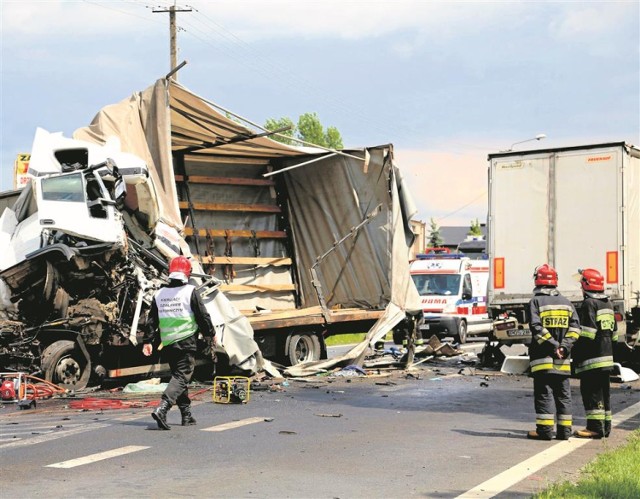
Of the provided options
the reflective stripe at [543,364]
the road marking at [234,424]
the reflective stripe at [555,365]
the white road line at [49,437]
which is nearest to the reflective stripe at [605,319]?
the reflective stripe at [555,365]

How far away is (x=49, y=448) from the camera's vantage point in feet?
28.1

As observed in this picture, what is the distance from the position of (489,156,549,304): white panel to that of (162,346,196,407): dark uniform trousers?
849 cm

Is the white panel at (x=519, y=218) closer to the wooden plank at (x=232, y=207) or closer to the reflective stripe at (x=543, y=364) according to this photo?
the wooden plank at (x=232, y=207)

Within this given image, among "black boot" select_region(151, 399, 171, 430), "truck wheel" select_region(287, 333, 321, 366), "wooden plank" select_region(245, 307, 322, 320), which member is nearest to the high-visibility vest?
"black boot" select_region(151, 399, 171, 430)

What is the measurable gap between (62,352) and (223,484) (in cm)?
680

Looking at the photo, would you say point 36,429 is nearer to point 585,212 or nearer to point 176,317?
point 176,317

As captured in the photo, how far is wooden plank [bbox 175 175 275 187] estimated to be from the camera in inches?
746

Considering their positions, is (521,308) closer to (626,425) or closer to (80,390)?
(626,425)

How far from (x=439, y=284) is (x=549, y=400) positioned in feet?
56.0

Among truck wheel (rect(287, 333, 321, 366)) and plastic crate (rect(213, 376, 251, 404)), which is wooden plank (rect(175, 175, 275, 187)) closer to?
truck wheel (rect(287, 333, 321, 366))

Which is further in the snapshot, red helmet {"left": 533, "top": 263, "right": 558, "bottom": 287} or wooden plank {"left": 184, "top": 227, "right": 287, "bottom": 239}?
wooden plank {"left": 184, "top": 227, "right": 287, "bottom": 239}

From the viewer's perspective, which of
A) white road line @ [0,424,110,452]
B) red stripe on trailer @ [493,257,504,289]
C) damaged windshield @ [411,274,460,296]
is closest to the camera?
white road line @ [0,424,110,452]

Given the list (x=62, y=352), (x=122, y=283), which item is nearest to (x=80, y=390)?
(x=62, y=352)

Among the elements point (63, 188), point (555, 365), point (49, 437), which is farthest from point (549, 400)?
point (63, 188)
